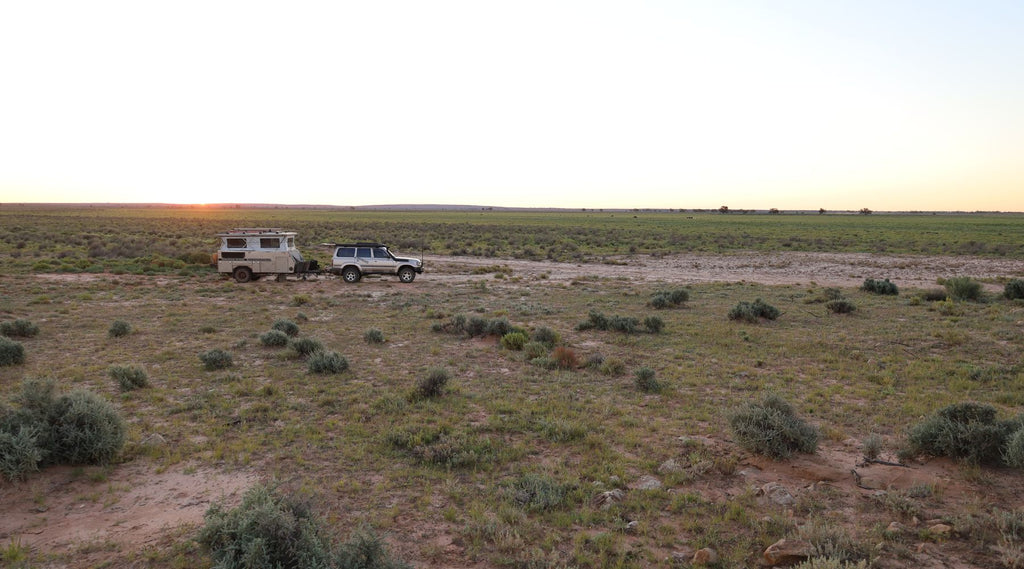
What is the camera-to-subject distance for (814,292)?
69.3 feet

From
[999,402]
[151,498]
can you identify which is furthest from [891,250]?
[151,498]

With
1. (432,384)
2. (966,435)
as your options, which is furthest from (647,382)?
(966,435)

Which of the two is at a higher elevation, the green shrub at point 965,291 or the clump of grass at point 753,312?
the green shrub at point 965,291

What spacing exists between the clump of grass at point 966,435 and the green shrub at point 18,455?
988cm

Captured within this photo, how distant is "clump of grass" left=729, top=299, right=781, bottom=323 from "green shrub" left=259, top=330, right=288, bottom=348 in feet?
39.0

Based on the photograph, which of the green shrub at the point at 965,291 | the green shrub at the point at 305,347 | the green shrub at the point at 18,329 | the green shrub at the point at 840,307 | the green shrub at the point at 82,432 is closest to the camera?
the green shrub at the point at 82,432

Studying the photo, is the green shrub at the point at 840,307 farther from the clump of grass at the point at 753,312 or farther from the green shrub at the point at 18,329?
the green shrub at the point at 18,329

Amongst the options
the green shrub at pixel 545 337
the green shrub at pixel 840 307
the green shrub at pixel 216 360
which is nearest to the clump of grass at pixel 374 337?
the green shrub at pixel 216 360

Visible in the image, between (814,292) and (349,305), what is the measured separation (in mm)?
17864

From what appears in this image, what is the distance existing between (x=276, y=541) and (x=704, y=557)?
353 centimetres

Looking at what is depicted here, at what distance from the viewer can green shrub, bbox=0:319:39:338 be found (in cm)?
1211

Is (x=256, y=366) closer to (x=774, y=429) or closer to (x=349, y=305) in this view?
(x=349, y=305)

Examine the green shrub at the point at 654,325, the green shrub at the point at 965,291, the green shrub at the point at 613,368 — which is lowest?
the green shrub at the point at 613,368

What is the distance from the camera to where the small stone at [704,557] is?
15.0 ft
